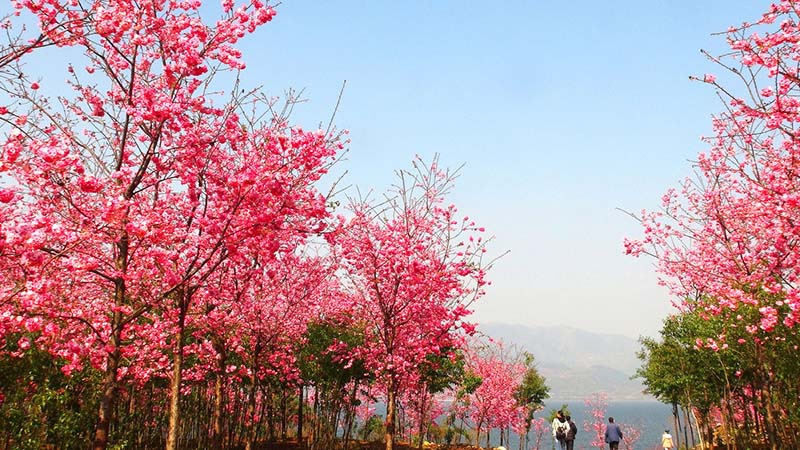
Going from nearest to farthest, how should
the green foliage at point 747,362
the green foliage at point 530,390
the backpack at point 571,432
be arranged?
the green foliage at point 747,362 < the backpack at point 571,432 < the green foliage at point 530,390

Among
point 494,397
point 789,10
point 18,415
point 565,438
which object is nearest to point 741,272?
point 789,10

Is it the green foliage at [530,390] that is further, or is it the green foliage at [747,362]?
the green foliage at [530,390]

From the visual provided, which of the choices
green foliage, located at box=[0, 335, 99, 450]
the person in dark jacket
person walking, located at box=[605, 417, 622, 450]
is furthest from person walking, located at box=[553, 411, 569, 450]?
green foliage, located at box=[0, 335, 99, 450]

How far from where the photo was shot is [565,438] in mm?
24047

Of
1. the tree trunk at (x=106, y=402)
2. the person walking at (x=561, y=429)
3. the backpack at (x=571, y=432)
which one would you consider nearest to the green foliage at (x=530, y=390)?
the person walking at (x=561, y=429)

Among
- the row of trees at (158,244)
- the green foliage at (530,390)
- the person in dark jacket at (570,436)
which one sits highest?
the row of trees at (158,244)

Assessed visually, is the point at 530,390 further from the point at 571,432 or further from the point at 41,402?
the point at 41,402

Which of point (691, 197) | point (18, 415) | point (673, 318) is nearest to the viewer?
point (18, 415)

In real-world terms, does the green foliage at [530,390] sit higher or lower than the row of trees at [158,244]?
lower

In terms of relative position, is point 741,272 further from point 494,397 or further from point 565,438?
point 494,397

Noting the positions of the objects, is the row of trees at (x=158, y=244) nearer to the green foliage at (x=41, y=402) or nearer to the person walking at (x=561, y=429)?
the green foliage at (x=41, y=402)

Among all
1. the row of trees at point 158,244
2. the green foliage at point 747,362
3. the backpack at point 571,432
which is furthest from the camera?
the backpack at point 571,432

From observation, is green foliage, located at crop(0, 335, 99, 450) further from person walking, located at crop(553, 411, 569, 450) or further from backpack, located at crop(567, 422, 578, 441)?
backpack, located at crop(567, 422, 578, 441)

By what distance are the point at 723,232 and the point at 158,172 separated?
51.4 feet
